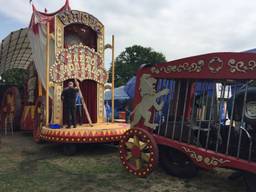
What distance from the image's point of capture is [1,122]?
12.1m

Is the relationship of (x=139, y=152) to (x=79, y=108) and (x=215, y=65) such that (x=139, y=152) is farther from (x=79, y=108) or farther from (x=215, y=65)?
(x=79, y=108)

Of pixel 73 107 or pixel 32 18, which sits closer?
pixel 73 107

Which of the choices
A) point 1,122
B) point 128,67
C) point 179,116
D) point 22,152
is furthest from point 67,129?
point 128,67

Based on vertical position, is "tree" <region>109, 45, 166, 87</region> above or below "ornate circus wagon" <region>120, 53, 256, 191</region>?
above

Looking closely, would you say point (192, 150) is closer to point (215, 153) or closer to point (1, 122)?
point (215, 153)

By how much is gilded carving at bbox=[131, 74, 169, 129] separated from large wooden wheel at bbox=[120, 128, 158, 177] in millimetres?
285

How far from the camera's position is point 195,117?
5.12m

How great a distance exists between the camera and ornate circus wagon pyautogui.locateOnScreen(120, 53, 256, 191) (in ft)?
12.9

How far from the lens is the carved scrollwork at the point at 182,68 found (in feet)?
14.2

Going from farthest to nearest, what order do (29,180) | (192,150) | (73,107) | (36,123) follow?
(36,123) < (73,107) < (29,180) < (192,150)

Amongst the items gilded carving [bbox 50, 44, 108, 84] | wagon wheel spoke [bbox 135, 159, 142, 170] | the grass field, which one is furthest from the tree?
wagon wheel spoke [bbox 135, 159, 142, 170]

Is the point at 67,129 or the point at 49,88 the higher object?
the point at 49,88

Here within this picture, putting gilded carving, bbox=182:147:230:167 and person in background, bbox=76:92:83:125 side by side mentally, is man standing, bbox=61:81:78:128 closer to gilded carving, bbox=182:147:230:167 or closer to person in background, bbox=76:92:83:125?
person in background, bbox=76:92:83:125

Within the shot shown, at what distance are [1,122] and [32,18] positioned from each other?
5082 millimetres
